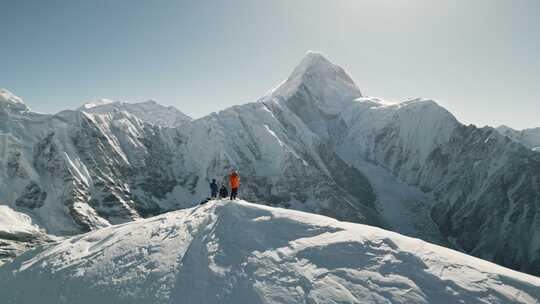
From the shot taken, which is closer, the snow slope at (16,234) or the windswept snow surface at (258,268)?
the windswept snow surface at (258,268)

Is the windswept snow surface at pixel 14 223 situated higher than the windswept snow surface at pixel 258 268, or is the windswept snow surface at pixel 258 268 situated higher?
the windswept snow surface at pixel 258 268

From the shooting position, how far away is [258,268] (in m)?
22.9

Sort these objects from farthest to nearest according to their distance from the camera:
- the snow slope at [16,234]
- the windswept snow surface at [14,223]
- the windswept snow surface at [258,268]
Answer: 1. the windswept snow surface at [14,223]
2. the snow slope at [16,234]
3. the windswept snow surface at [258,268]

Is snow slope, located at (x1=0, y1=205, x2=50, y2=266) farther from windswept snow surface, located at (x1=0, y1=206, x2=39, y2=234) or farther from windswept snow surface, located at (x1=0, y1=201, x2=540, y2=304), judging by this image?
windswept snow surface, located at (x1=0, y1=201, x2=540, y2=304)

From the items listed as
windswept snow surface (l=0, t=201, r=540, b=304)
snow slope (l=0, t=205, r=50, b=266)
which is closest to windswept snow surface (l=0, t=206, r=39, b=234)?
snow slope (l=0, t=205, r=50, b=266)

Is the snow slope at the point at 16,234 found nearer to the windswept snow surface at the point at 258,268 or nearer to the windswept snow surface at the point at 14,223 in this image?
the windswept snow surface at the point at 14,223

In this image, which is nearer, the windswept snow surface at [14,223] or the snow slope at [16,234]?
the snow slope at [16,234]

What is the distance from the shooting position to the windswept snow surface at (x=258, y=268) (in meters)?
20.6

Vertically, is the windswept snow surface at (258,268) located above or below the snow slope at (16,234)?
above

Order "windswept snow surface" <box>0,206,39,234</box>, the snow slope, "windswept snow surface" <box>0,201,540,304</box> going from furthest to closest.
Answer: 1. "windswept snow surface" <box>0,206,39,234</box>
2. the snow slope
3. "windswept snow surface" <box>0,201,540,304</box>

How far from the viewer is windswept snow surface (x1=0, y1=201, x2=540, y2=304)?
20.6 meters

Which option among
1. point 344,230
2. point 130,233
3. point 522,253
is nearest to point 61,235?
point 130,233

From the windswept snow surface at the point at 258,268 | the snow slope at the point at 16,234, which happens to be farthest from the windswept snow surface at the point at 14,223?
the windswept snow surface at the point at 258,268

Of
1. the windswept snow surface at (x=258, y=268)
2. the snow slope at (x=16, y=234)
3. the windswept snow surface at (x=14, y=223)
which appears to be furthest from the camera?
the windswept snow surface at (x=14, y=223)
